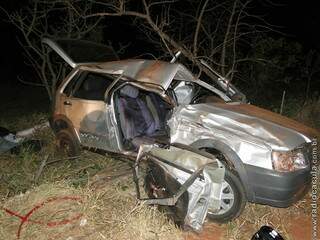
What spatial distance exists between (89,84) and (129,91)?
0.79 meters

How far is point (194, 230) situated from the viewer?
4.91 meters

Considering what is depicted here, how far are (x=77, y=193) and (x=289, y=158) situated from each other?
2.51 meters

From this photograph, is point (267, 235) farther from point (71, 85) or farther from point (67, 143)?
point (71, 85)

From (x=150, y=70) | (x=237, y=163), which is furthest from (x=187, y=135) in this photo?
(x=150, y=70)

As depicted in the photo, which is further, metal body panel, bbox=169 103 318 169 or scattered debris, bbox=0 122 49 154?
scattered debris, bbox=0 122 49 154

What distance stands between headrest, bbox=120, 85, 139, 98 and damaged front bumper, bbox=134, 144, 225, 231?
5.65 feet

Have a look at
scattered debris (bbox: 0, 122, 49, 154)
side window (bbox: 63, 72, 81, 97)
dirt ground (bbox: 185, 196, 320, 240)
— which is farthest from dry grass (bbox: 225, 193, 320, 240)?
scattered debris (bbox: 0, 122, 49, 154)

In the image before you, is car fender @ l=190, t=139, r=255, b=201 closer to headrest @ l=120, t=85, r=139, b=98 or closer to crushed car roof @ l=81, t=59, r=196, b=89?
crushed car roof @ l=81, t=59, r=196, b=89

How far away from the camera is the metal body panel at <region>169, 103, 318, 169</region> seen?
16.4ft

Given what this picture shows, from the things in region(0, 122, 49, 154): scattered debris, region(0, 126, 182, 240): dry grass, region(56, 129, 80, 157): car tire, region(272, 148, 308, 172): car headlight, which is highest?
region(272, 148, 308, 172): car headlight

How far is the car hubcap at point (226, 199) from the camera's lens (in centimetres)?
509

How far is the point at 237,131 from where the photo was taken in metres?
5.21

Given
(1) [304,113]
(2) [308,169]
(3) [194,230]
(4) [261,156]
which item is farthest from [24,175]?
(1) [304,113]

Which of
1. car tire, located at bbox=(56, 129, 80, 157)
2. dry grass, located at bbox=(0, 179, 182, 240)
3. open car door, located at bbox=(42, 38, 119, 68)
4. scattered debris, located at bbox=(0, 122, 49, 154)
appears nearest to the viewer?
dry grass, located at bbox=(0, 179, 182, 240)
